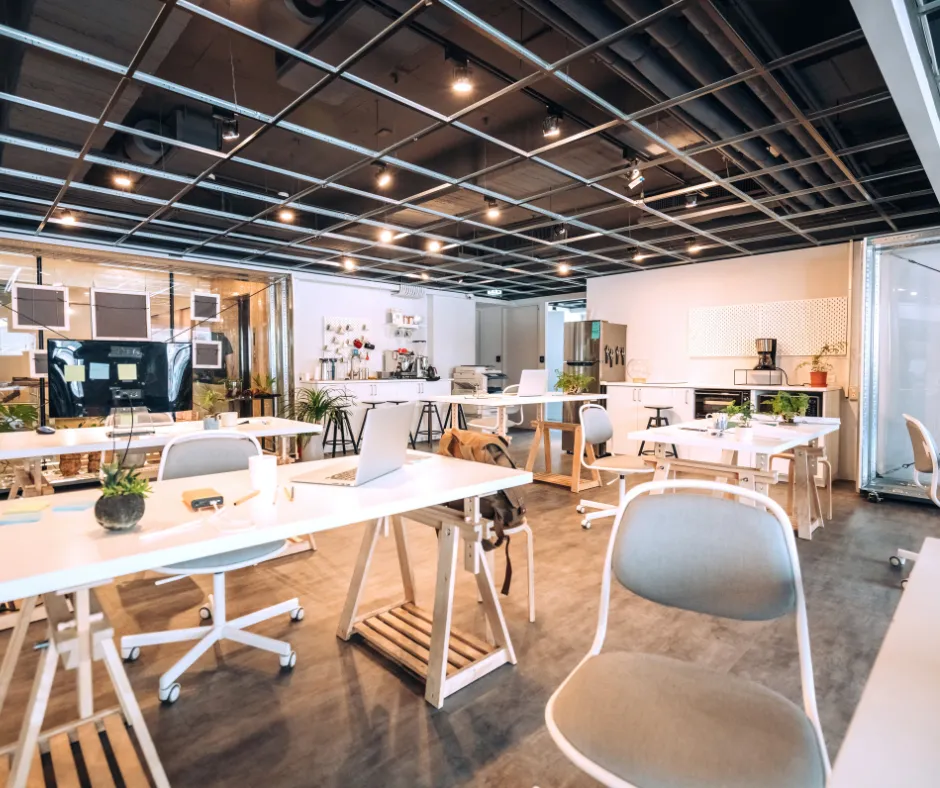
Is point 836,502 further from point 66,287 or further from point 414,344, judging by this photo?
point 66,287

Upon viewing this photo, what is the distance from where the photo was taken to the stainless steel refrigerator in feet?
24.9

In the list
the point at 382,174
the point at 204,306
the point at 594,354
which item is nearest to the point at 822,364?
the point at 594,354

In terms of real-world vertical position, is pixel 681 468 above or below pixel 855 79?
below

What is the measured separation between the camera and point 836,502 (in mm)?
5023

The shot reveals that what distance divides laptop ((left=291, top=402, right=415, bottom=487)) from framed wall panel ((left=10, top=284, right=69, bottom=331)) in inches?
228

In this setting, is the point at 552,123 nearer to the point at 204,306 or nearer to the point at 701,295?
the point at 701,295

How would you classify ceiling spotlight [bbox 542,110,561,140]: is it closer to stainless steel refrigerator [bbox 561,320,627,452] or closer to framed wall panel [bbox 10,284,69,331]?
stainless steel refrigerator [bbox 561,320,627,452]

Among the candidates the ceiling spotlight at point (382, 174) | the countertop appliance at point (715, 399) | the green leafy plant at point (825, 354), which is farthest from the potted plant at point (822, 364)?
the ceiling spotlight at point (382, 174)

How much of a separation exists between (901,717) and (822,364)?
22.0ft

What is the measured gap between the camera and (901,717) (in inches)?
27.2

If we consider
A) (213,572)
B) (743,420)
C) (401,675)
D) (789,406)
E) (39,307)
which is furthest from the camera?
(39,307)

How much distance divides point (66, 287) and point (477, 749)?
717cm

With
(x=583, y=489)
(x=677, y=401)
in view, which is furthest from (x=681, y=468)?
(x=677, y=401)

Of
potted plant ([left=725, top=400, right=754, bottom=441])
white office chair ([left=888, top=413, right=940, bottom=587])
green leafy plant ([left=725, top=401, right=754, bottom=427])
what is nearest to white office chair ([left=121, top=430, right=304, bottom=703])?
potted plant ([left=725, top=400, right=754, bottom=441])
